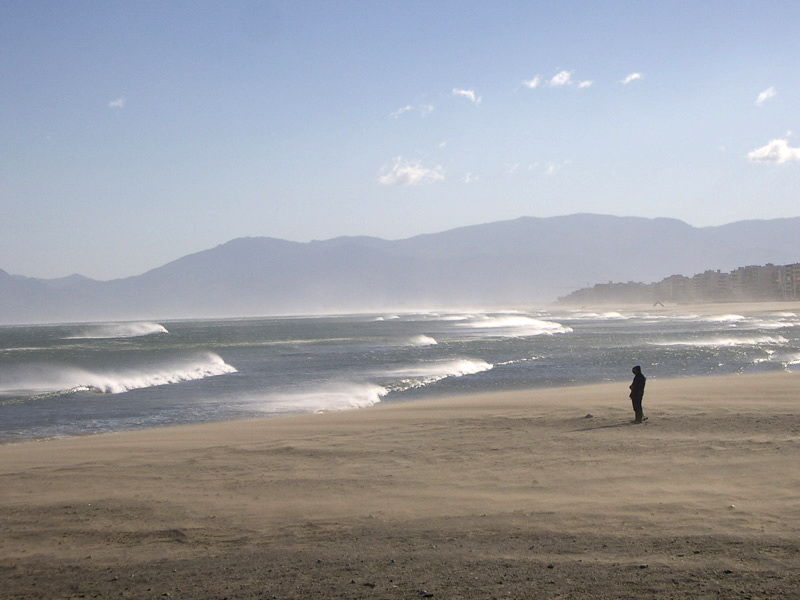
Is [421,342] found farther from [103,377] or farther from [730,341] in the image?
[103,377]

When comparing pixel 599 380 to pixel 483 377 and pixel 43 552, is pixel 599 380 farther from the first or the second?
pixel 43 552

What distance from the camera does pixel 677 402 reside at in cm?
1792

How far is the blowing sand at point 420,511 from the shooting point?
6637 millimetres

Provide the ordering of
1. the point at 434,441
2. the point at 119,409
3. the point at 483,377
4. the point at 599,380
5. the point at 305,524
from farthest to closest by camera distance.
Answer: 1. the point at 483,377
2. the point at 599,380
3. the point at 119,409
4. the point at 434,441
5. the point at 305,524

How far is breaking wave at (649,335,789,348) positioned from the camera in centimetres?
4522

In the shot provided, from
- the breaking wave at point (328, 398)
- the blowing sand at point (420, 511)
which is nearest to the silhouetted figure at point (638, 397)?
the blowing sand at point (420, 511)

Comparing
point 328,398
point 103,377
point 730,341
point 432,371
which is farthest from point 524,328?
point 328,398

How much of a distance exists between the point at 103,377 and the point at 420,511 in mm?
28837

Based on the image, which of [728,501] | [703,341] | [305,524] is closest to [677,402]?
[728,501]

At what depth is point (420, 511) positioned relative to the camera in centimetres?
898

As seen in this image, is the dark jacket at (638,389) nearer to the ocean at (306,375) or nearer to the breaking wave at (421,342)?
the ocean at (306,375)

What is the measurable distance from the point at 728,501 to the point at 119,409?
61.6 ft

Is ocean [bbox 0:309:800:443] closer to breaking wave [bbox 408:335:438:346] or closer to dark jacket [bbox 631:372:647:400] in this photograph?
breaking wave [bbox 408:335:438:346]

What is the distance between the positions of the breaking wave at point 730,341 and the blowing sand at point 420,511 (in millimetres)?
31475
